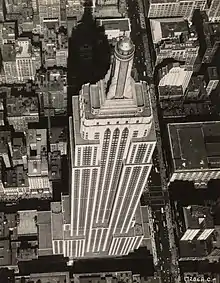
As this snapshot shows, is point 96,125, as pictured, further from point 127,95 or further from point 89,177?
point 89,177

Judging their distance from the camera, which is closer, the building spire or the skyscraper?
the building spire

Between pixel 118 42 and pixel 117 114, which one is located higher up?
pixel 118 42

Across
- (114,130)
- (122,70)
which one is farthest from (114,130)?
(122,70)

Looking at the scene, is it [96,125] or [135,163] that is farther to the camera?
[135,163]

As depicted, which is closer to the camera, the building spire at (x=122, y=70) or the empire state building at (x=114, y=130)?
the building spire at (x=122, y=70)

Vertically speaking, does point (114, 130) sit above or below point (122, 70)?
below

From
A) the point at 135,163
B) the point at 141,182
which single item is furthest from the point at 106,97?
the point at 141,182

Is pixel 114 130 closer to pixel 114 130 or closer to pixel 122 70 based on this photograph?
pixel 114 130

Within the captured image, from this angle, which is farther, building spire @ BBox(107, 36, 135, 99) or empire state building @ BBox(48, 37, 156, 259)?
empire state building @ BBox(48, 37, 156, 259)
